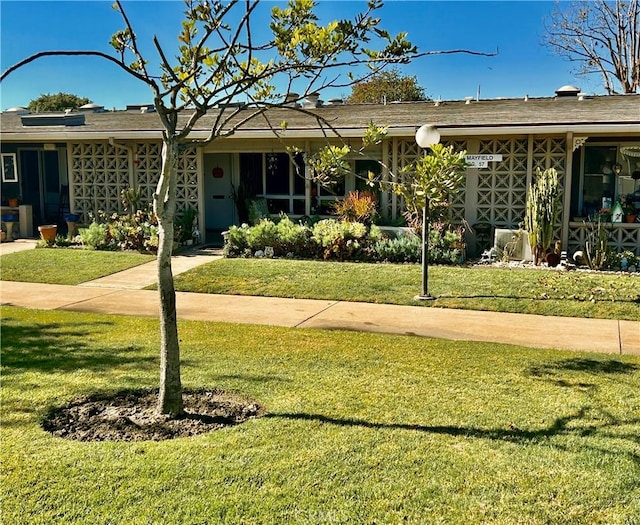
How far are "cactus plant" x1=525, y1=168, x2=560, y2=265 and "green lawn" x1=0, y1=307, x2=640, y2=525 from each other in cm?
591

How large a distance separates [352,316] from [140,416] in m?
4.18

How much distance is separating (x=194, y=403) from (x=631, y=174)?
1214 centimetres

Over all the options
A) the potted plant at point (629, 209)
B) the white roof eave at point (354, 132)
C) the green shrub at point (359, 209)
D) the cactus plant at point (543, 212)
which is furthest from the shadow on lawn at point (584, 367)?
the green shrub at point (359, 209)

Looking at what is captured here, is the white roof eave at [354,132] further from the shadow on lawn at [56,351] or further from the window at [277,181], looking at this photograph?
the shadow on lawn at [56,351]

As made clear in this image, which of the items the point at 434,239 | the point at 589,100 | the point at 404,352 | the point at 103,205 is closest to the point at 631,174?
the point at 589,100

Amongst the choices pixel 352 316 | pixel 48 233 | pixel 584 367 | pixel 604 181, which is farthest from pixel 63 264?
Result: pixel 604 181

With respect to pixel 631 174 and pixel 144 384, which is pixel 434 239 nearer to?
pixel 631 174

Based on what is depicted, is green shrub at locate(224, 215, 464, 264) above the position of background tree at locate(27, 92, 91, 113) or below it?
below

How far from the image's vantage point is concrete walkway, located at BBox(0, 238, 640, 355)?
7.30 meters

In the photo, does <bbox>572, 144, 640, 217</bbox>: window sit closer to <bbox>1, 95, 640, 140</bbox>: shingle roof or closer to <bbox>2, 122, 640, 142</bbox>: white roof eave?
<bbox>1, 95, 640, 140</bbox>: shingle roof

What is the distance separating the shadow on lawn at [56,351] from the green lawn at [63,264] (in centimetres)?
384

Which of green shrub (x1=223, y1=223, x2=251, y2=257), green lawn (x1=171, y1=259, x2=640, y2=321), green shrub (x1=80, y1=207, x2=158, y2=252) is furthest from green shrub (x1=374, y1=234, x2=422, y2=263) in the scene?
green shrub (x1=80, y1=207, x2=158, y2=252)

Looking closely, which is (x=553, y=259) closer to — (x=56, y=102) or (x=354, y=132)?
(x=354, y=132)

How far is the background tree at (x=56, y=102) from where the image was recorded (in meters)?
45.8
